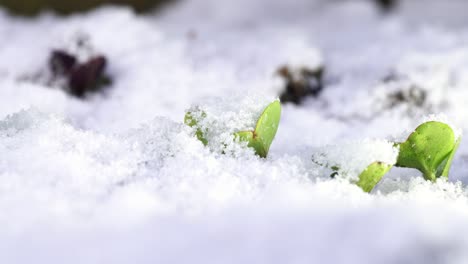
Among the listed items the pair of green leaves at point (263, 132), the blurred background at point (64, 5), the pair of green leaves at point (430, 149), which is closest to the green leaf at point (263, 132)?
the pair of green leaves at point (263, 132)

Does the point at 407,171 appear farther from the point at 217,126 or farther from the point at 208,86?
the point at 208,86

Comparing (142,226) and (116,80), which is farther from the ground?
(116,80)

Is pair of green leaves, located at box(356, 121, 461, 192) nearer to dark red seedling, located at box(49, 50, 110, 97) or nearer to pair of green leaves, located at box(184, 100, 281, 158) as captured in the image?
pair of green leaves, located at box(184, 100, 281, 158)

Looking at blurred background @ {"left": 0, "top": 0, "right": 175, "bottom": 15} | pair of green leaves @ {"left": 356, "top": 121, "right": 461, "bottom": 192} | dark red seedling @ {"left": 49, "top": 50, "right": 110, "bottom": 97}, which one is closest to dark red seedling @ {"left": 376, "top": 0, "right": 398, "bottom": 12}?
blurred background @ {"left": 0, "top": 0, "right": 175, "bottom": 15}

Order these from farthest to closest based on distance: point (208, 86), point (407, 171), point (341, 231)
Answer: point (208, 86) < point (407, 171) < point (341, 231)

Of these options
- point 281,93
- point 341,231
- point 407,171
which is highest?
point 281,93

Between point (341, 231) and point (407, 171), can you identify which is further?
point (407, 171)

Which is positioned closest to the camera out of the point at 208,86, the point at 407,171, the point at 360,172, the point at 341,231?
the point at 341,231

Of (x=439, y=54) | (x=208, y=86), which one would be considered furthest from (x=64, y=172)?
(x=439, y=54)

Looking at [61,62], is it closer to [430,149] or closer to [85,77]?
[85,77]
